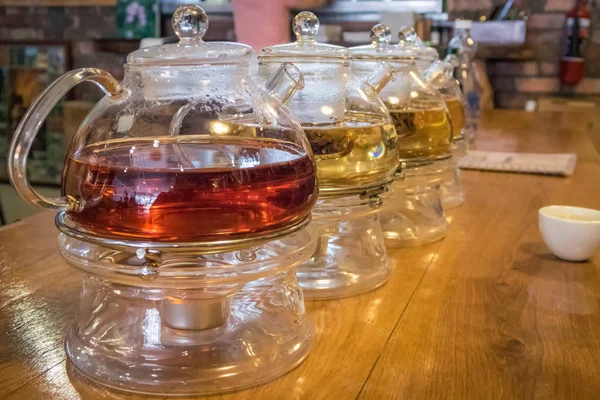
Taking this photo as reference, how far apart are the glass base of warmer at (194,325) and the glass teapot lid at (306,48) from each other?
0.74 feet

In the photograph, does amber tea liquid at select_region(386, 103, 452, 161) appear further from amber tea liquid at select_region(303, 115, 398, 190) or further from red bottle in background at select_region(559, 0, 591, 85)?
red bottle in background at select_region(559, 0, 591, 85)

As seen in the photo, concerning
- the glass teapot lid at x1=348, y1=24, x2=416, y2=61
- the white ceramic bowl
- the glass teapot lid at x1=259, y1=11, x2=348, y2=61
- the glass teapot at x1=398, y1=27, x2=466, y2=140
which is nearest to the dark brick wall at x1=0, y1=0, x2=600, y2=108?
the glass teapot at x1=398, y1=27, x2=466, y2=140

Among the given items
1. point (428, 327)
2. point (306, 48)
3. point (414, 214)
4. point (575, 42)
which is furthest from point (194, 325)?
point (575, 42)

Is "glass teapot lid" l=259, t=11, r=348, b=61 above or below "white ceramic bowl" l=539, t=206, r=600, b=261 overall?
above

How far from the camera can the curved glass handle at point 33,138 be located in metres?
0.49

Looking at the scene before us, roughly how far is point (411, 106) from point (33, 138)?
61 cm

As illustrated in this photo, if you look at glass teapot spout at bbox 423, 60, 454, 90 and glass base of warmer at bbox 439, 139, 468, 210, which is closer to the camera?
glass teapot spout at bbox 423, 60, 454, 90

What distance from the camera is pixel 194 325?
56 cm

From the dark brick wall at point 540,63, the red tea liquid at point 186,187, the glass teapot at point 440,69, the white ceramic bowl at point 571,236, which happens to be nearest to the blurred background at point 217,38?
the dark brick wall at point 540,63

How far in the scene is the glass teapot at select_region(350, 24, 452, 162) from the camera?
3.11 feet

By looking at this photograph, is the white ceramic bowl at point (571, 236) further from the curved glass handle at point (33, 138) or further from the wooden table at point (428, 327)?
the curved glass handle at point (33, 138)

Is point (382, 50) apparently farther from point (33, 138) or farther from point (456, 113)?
point (33, 138)

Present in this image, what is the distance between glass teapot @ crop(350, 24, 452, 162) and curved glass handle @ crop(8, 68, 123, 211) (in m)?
0.50

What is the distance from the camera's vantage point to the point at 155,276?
1.68 ft
